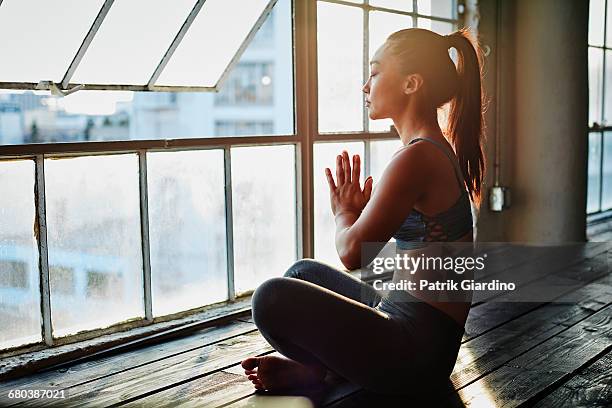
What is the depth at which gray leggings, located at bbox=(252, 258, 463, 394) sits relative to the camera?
174 centimetres

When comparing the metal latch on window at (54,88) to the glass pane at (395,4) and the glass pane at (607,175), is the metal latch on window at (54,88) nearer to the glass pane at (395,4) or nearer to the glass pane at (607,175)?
the glass pane at (395,4)

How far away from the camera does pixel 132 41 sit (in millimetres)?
2445

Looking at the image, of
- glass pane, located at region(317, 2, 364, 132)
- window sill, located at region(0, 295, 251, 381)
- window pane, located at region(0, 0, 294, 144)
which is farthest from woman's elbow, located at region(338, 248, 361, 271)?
window pane, located at region(0, 0, 294, 144)

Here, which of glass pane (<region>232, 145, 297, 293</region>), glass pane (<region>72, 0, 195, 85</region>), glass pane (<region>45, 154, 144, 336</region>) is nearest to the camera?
glass pane (<region>45, 154, 144, 336</region>)

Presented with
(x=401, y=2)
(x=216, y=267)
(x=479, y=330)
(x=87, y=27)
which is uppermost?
(x=401, y=2)

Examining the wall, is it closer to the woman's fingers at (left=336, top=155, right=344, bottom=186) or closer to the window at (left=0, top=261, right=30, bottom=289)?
the woman's fingers at (left=336, top=155, right=344, bottom=186)

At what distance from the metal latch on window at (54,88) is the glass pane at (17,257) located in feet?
0.87

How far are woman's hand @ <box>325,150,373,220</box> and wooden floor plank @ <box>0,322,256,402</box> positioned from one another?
0.81 m

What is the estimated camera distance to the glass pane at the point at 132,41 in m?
2.36

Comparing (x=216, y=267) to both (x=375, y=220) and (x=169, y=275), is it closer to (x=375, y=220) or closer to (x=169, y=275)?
(x=169, y=275)

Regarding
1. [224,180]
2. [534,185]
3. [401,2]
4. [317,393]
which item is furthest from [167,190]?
[534,185]

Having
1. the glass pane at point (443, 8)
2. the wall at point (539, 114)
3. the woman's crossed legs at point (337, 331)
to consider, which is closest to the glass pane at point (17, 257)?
the woman's crossed legs at point (337, 331)

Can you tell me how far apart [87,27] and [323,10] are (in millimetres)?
1011

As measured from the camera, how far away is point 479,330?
2.51 m
